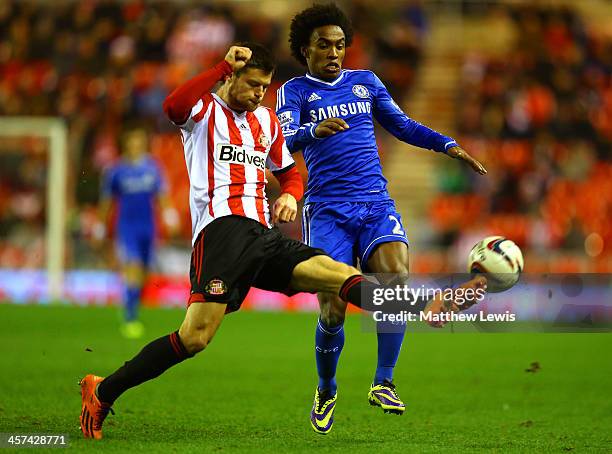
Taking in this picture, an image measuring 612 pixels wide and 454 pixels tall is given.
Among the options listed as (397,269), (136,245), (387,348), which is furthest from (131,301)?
(397,269)

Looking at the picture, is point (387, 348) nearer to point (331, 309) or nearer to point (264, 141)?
point (331, 309)

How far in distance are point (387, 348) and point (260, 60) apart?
1877 mm

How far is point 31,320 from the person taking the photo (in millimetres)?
13859

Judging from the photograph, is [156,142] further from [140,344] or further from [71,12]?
[140,344]

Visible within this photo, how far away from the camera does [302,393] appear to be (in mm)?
8133

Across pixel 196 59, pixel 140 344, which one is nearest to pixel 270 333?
pixel 140 344

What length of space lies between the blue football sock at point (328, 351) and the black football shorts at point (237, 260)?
2.83 feet

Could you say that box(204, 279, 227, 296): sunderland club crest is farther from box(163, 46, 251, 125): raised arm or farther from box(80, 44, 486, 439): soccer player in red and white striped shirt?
→ box(163, 46, 251, 125): raised arm

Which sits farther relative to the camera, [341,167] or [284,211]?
[341,167]

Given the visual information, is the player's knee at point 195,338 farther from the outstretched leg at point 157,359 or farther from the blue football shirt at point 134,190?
the blue football shirt at point 134,190

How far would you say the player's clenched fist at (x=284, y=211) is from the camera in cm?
577

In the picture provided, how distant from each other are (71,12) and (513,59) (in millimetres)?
8944

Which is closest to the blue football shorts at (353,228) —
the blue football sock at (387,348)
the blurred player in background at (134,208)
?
the blue football sock at (387,348)

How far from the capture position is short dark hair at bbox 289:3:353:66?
675cm
